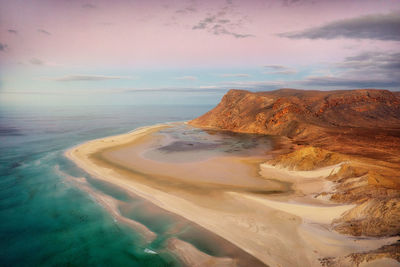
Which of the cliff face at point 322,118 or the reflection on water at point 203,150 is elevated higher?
the cliff face at point 322,118

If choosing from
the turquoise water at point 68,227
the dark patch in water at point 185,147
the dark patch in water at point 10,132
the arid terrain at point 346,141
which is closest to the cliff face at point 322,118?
the arid terrain at point 346,141

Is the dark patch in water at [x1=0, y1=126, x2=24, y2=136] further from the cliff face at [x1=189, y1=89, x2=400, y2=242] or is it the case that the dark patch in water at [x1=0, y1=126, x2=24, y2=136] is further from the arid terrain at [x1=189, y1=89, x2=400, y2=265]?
the cliff face at [x1=189, y1=89, x2=400, y2=242]

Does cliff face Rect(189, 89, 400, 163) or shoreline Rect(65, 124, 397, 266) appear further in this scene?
cliff face Rect(189, 89, 400, 163)

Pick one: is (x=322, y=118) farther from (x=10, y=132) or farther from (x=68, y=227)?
(x=10, y=132)

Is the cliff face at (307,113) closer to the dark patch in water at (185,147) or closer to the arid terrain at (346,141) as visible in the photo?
the arid terrain at (346,141)

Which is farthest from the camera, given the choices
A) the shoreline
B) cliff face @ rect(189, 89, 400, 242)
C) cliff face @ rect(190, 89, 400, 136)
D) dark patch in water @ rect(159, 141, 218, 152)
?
cliff face @ rect(190, 89, 400, 136)

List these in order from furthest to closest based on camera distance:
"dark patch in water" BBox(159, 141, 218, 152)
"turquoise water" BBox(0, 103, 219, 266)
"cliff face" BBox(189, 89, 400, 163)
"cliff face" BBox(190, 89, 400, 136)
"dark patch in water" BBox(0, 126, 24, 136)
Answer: "dark patch in water" BBox(0, 126, 24, 136) < "cliff face" BBox(190, 89, 400, 136) < "cliff face" BBox(189, 89, 400, 163) < "dark patch in water" BBox(159, 141, 218, 152) < "turquoise water" BBox(0, 103, 219, 266)

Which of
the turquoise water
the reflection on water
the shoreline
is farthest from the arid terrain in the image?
the turquoise water
